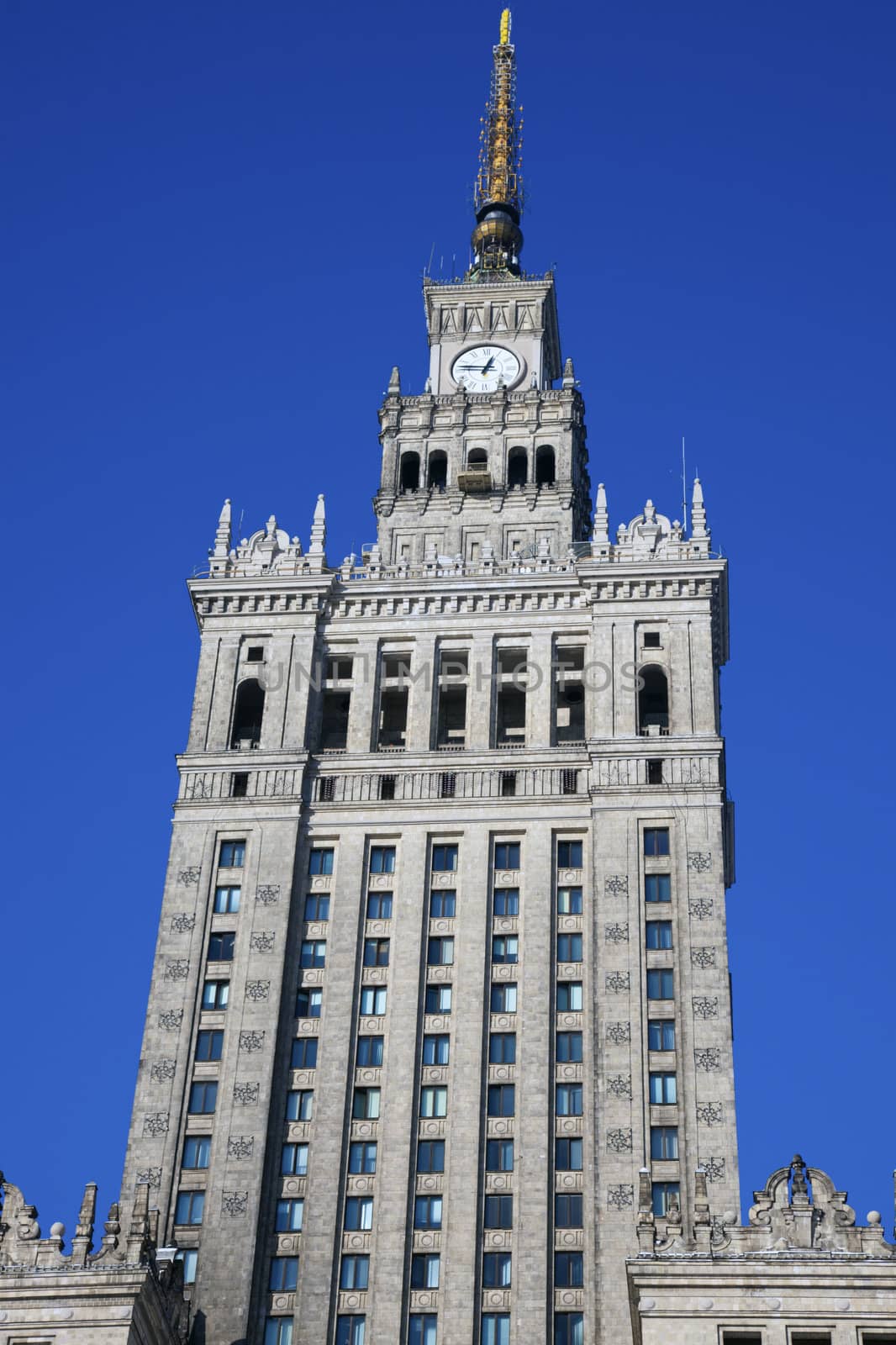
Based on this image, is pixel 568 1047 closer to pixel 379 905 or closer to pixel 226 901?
pixel 379 905

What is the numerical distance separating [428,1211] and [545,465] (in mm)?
41769

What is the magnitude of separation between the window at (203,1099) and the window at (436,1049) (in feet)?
25.4

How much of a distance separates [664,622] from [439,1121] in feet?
79.9

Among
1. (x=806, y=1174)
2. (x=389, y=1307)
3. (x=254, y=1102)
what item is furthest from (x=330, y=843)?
(x=806, y=1174)

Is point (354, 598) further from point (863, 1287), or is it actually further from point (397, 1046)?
point (863, 1287)

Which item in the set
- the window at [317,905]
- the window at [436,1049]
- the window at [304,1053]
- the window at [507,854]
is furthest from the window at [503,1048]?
the window at [317,905]

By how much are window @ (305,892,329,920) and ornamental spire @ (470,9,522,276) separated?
45.5 metres

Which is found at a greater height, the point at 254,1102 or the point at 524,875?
the point at 524,875

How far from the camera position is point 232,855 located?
307 ft

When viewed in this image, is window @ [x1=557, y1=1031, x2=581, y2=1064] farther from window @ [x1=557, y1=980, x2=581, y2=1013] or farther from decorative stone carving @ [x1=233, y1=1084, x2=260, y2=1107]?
decorative stone carving @ [x1=233, y1=1084, x2=260, y2=1107]

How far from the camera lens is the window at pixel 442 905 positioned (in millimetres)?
91562

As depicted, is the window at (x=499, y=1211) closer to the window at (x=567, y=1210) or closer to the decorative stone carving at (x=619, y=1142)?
the window at (x=567, y=1210)

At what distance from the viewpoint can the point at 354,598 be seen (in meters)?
102

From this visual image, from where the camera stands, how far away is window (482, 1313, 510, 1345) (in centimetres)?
8038
